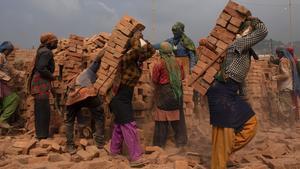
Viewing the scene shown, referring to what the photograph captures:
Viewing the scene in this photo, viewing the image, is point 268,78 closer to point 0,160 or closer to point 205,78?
point 205,78

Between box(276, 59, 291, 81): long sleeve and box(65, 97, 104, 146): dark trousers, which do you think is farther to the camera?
box(276, 59, 291, 81): long sleeve

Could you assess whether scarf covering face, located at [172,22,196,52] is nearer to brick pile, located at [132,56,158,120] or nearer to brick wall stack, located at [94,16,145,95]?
brick pile, located at [132,56,158,120]

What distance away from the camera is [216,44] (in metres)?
5.56

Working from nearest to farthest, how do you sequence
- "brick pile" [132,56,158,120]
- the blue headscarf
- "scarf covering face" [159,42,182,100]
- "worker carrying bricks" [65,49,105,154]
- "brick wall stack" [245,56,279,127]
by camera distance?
"worker carrying bricks" [65,49,105,154] → "scarf covering face" [159,42,182,100] → "brick pile" [132,56,158,120] → the blue headscarf → "brick wall stack" [245,56,279,127]

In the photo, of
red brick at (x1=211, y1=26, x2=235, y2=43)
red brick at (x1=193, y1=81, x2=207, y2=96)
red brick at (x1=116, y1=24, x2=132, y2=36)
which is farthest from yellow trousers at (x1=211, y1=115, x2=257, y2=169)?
red brick at (x1=116, y1=24, x2=132, y2=36)

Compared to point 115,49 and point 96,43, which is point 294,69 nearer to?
point 96,43

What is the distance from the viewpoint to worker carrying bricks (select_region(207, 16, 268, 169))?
5203mm

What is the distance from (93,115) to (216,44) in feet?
A: 7.88

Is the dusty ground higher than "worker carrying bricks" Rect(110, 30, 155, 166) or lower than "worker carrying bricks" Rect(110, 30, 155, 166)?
lower

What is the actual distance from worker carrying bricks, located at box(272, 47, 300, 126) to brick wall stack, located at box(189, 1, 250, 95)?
5117mm

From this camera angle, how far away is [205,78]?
5500mm

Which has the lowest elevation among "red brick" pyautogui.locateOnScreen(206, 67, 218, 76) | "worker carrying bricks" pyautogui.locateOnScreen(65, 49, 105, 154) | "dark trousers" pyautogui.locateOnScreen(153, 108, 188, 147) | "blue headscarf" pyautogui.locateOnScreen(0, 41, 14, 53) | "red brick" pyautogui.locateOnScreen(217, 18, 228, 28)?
"dark trousers" pyautogui.locateOnScreen(153, 108, 188, 147)

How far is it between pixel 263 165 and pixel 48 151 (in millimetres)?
3212

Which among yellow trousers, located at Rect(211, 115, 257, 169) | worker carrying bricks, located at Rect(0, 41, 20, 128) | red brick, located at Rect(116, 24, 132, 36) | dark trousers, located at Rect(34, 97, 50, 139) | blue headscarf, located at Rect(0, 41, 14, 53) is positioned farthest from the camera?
blue headscarf, located at Rect(0, 41, 14, 53)
